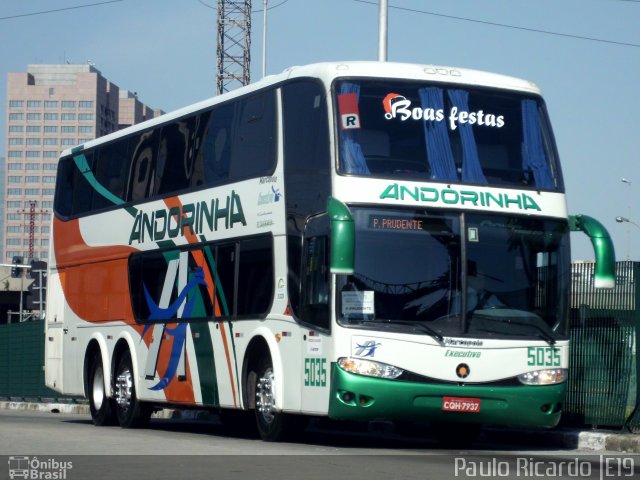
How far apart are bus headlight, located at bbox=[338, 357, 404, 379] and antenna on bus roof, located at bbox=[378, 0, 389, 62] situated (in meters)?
10.9

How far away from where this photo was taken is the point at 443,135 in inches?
570

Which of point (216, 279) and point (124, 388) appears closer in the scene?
point (216, 279)

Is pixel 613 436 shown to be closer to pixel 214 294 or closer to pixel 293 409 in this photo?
pixel 293 409

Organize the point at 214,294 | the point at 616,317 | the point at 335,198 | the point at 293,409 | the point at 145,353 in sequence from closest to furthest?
1. the point at 335,198
2. the point at 293,409
3. the point at 616,317
4. the point at 214,294
5. the point at 145,353

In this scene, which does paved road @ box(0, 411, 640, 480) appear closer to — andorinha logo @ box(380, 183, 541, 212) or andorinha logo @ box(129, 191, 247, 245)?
andorinha logo @ box(380, 183, 541, 212)

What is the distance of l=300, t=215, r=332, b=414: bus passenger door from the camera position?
1398 centimetres

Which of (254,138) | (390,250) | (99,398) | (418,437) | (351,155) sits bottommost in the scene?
(418,437)

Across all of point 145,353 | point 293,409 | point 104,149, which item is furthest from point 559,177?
point 104,149

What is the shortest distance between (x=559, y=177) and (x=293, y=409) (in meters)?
4.05

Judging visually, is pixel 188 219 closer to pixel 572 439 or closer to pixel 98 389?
pixel 98 389

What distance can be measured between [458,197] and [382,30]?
10.4 m

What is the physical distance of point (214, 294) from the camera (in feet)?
56.4

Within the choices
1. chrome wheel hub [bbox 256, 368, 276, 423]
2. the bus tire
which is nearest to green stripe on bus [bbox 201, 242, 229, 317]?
the bus tire

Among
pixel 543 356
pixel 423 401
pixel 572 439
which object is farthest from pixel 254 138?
pixel 572 439
